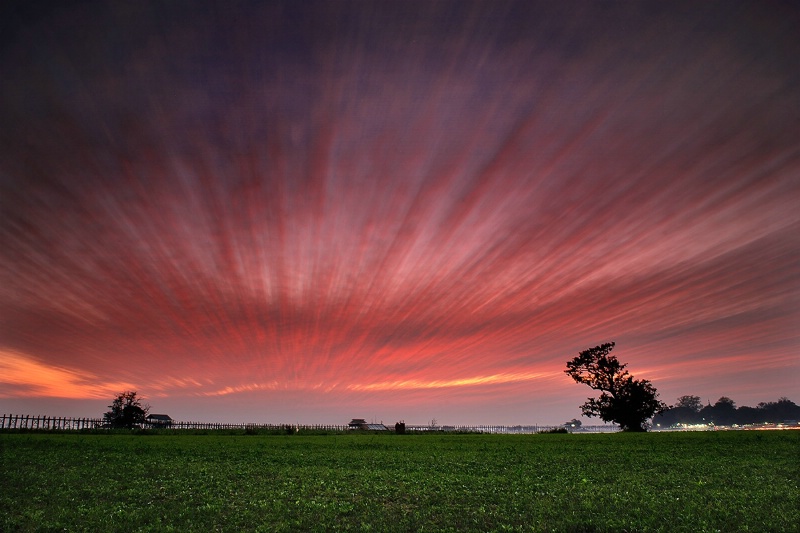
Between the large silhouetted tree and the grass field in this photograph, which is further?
the large silhouetted tree

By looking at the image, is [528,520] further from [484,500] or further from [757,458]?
[757,458]

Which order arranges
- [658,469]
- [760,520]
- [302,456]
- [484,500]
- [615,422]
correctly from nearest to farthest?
[760,520], [484,500], [658,469], [302,456], [615,422]

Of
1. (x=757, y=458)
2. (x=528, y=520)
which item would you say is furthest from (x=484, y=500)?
(x=757, y=458)

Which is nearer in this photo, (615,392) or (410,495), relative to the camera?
(410,495)

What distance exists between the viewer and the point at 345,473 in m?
25.1

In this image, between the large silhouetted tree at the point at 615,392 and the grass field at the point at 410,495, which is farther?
the large silhouetted tree at the point at 615,392

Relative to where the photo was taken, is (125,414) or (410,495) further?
(125,414)

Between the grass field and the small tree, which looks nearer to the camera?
the grass field

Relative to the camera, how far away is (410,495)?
18.6 meters

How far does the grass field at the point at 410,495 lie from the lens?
14703mm

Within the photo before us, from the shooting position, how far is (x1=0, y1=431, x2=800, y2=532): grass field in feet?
48.2

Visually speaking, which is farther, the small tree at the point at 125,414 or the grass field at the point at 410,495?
the small tree at the point at 125,414

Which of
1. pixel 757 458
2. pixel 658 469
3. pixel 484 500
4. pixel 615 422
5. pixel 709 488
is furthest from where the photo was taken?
pixel 615 422

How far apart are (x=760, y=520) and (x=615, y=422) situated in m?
92.6
